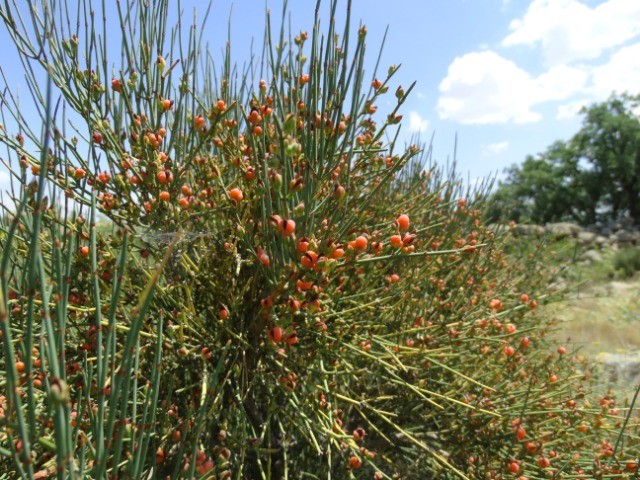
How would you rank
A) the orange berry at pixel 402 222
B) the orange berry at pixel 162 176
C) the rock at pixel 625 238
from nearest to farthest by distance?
the orange berry at pixel 402 222, the orange berry at pixel 162 176, the rock at pixel 625 238

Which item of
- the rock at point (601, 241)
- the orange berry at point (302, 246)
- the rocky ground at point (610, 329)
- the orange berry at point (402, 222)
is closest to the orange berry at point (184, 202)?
the orange berry at point (302, 246)

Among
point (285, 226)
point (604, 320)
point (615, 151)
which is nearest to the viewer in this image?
point (285, 226)

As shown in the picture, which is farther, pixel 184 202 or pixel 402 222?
pixel 184 202

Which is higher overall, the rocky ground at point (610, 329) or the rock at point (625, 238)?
the rock at point (625, 238)

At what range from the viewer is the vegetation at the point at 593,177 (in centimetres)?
2430

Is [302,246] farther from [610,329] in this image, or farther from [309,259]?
[610,329]

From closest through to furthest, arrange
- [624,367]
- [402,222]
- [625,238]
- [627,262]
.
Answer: [402,222] → [624,367] → [627,262] → [625,238]

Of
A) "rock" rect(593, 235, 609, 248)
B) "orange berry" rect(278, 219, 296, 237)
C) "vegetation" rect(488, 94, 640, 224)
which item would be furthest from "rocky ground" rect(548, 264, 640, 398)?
"vegetation" rect(488, 94, 640, 224)

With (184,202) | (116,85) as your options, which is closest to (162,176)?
(184,202)

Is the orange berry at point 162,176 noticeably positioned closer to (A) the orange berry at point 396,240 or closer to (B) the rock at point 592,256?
(A) the orange berry at point 396,240

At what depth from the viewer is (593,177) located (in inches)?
989

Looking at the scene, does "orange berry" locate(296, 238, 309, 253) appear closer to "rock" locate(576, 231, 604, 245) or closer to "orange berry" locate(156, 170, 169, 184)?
"orange berry" locate(156, 170, 169, 184)

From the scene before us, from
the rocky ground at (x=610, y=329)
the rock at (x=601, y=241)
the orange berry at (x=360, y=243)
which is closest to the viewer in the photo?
the orange berry at (x=360, y=243)

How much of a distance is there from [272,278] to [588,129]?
98.0 ft
